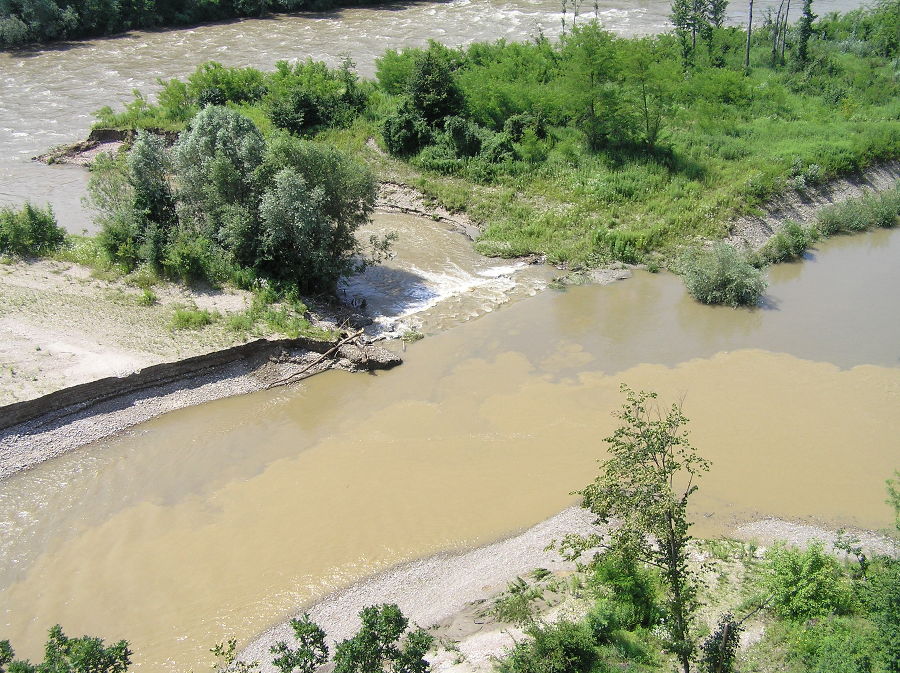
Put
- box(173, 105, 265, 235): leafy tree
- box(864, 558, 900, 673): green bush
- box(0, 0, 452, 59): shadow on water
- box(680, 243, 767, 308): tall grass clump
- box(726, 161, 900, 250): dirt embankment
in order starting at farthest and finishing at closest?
box(0, 0, 452, 59): shadow on water < box(726, 161, 900, 250): dirt embankment < box(680, 243, 767, 308): tall grass clump < box(173, 105, 265, 235): leafy tree < box(864, 558, 900, 673): green bush

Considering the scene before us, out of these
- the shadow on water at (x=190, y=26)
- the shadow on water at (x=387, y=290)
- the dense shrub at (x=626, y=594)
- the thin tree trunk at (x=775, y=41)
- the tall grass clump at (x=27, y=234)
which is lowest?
the dense shrub at (x=626, y=594)

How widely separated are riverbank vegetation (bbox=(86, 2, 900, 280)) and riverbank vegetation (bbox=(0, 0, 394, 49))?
51.1 feet

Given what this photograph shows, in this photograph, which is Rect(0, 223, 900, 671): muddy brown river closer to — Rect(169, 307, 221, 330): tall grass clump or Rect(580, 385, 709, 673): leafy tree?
Rect(169, 307, 221, 330): tall grass clump

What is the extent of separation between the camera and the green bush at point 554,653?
10070 mm

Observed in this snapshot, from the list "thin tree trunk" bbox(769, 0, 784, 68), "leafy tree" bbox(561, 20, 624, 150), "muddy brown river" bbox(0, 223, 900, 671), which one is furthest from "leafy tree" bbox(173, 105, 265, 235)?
"thin tree trunk" bbox(769, 0, 784, 68)

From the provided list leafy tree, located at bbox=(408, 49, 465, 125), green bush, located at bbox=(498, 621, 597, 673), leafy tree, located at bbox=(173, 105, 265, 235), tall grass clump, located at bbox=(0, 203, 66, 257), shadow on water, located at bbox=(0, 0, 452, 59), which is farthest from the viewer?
shadow on water, located at bbox=(0, 0, 452, 59)

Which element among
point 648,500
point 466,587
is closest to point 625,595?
point 466,587

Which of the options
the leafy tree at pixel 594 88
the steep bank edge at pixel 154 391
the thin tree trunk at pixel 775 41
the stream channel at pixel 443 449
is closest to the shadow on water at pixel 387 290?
the stream channel at pixel 443 449

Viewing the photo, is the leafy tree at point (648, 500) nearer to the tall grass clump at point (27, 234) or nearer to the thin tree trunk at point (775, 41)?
the tall grass clump at point (27, 234)

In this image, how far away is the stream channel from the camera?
13.3 metres

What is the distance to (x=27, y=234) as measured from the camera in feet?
72.6

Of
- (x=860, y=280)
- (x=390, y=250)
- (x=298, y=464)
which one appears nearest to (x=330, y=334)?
(x=298, y=464)

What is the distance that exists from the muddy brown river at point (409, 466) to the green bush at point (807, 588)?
2289mm

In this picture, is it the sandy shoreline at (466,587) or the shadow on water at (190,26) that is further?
the shadow on water at (190,26)
